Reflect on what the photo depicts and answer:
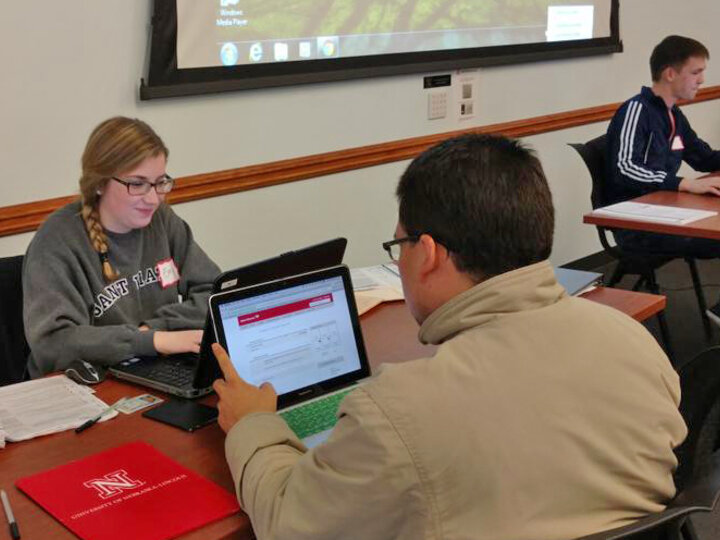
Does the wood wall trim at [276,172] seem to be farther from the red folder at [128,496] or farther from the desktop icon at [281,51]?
the red folder at [128,496]

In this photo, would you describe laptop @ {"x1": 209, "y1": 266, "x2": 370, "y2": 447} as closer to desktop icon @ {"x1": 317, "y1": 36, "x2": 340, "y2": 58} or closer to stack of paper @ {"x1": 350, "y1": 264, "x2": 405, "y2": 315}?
stack of paper @ {"x1": 350, "y1": 264, "x2": 405, "y2": 315}

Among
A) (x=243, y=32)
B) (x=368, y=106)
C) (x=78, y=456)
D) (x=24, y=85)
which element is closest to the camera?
(x=78, y=456)

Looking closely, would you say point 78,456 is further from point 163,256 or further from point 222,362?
point 163,256

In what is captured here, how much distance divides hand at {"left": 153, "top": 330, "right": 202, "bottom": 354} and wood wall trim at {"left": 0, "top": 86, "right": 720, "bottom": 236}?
985 mm

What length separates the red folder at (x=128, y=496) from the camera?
125 centimetres

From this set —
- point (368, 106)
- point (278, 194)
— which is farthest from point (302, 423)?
point (368, 106)

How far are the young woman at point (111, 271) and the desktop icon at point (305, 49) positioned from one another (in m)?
1.24

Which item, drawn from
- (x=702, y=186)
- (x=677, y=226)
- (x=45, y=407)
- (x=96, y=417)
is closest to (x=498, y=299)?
(x=96, y=417)

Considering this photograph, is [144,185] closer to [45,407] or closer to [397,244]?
[45,407]

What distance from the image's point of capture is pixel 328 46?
11.1ft

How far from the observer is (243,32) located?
309cm

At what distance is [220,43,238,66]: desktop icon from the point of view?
3051 millimetres

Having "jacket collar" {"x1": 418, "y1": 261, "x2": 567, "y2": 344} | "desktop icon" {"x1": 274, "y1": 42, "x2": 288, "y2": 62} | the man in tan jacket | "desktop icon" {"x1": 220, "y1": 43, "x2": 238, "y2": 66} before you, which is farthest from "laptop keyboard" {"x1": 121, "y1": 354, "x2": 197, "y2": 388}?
"desktop icon" {"x1": 274, "y1": 42, "x2": 288, "y2": 62}

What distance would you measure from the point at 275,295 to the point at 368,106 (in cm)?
211
